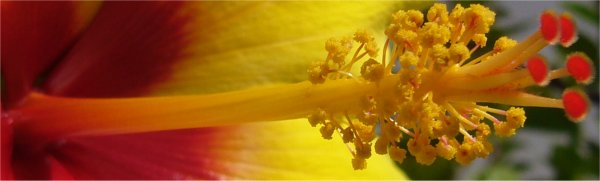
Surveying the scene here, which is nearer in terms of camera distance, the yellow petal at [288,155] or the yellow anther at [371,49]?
the yellow anther at [371,49]

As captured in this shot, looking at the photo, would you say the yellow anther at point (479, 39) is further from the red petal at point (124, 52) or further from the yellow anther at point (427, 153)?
the red petal at point (124, 52)

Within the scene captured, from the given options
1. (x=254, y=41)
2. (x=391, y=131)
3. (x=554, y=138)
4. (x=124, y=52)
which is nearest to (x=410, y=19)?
(x=391, y=131)

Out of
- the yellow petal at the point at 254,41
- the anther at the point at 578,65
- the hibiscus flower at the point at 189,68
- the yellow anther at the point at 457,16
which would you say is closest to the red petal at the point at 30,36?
the hibiscus flower at the point at 189,68

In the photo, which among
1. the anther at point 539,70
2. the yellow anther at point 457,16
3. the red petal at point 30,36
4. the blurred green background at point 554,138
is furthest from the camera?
the blurred green background at point 554,138

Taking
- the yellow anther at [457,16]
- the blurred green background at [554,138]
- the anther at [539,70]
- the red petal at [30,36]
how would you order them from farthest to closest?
1. the blurred green background at [554,138]
2. the red petal at [30,36]
3. the yellow anther at [457,16]
4. the anther at [539,70]

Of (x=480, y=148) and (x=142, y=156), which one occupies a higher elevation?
(x=142, y=156)

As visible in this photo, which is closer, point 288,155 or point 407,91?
point 407,91

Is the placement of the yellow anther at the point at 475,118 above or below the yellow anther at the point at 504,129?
above

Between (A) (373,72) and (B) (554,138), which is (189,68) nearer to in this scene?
(A) (373,72)
